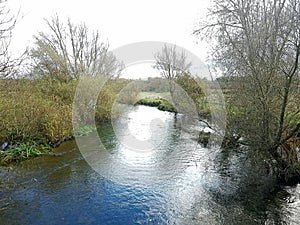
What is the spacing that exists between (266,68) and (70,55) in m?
15.6

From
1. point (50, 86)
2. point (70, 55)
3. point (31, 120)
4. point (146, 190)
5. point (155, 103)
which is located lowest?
point (146, 190)

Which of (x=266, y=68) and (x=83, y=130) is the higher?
(x=266, y=68)

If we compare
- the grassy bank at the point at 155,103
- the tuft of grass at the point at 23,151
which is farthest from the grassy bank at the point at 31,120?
the grassy bank at the point at 155,103

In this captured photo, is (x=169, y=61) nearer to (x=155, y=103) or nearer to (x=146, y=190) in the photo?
(x=155, y=103)

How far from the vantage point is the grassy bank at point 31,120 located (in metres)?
8.66

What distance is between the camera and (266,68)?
5.75m

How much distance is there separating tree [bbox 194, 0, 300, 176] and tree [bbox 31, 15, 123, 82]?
11338mm

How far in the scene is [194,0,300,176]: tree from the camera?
551cm

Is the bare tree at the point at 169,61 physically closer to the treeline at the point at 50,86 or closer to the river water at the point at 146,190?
the treeline at the point at 50,86

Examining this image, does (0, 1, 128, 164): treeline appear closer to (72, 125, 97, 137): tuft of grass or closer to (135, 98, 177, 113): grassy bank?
(72, 125, 97, 137): tuft of grass

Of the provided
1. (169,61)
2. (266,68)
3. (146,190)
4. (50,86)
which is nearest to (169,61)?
(169,61)

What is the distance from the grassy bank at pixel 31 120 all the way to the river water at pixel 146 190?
0.88 metres

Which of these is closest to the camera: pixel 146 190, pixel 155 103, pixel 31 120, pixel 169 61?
pixel 146 190

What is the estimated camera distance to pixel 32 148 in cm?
938
